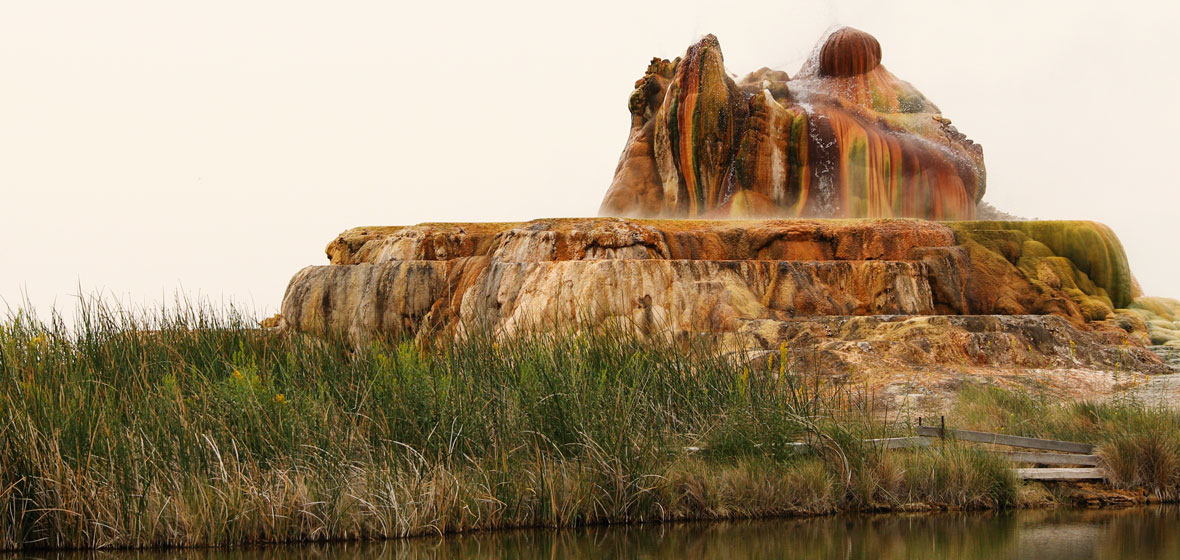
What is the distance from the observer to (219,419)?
8.01 metres

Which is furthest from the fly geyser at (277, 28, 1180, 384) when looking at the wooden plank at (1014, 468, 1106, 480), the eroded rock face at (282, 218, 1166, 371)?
the wooden plank at (1014, 468, 1106, 480)

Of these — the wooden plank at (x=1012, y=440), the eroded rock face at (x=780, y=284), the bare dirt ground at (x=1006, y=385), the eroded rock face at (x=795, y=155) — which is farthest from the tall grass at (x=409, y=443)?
the eroded rock face at (x=795, y=155)

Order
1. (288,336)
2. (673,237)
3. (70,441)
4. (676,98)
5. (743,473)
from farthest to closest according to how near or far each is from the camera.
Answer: (676,98), (673,237), (288,336), (743,473), (70,441)

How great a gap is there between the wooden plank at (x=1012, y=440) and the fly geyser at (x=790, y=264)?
6.42 ft

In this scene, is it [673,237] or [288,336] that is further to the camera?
[673,237]

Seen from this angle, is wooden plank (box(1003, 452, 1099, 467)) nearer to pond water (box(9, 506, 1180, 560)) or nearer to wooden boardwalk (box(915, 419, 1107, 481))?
wooden boardwalk (box(915, 419, 1107, 481))

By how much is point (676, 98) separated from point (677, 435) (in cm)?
1622

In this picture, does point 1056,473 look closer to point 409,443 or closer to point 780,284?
point 409,443

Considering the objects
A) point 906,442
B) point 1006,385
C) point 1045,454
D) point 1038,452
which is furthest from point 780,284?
point 906,442

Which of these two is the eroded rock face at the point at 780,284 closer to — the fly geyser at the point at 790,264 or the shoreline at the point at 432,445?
the fly geyser at the point at 790,264

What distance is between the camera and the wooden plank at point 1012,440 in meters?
9.41

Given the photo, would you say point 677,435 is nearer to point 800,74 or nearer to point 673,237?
point 673,237

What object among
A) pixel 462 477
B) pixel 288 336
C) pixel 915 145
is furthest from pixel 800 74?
pixel 462 477

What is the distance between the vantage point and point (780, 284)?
15.8m
